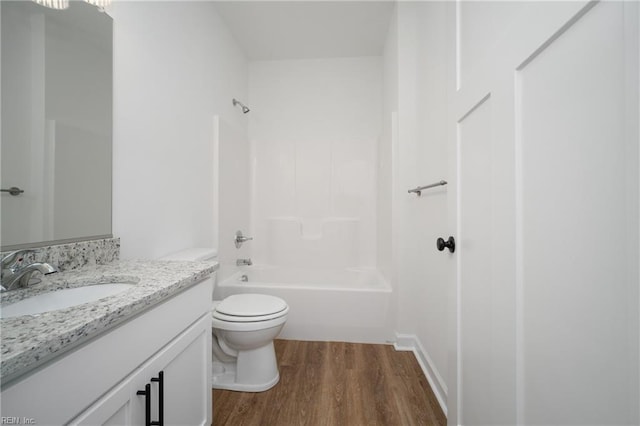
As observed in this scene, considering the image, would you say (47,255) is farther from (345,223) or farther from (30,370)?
(345,223)

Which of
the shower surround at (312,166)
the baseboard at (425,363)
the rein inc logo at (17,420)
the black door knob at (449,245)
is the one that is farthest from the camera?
the shower surround at (312,166)

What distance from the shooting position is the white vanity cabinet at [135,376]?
1.57ft

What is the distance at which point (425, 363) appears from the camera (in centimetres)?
162

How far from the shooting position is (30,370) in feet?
1.49

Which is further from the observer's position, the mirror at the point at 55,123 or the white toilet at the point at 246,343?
the white toilet at the point at 246,343

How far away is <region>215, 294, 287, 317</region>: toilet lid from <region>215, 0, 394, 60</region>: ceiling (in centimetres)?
225

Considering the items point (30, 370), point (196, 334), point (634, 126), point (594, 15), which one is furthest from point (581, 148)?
point (196, 334)

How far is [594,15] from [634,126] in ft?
0.77

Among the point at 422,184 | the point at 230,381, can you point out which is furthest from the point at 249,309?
the point at 422,184

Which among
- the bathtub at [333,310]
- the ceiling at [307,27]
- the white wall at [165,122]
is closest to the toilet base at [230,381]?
the bathtub at [333,310]

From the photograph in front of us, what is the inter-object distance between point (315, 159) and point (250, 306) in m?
1.79

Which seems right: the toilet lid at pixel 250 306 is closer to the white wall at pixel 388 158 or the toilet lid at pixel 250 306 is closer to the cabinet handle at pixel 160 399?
the cabinet handle at pixel 160 399

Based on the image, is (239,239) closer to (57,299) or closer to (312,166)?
(312,166)

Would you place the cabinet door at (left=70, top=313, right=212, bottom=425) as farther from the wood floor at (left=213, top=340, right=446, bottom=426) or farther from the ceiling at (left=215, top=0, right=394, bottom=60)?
the ceiling at (left=215, top=0, right=394, bottom=60)
